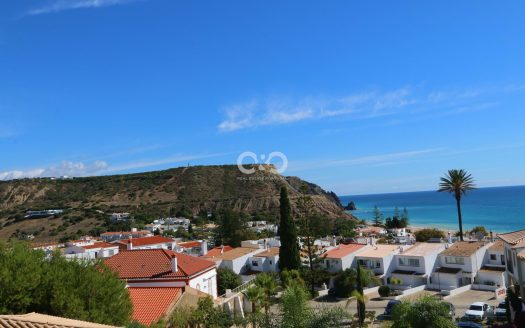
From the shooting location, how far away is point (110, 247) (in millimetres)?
65000

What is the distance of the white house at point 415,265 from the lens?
45781 mm

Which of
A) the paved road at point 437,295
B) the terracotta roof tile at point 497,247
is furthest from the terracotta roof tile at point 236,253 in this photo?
the terracotta roof tile at point 497,247

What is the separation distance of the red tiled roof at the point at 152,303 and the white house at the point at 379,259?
87.0 ft

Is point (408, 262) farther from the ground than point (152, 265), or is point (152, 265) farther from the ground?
point (152, 265)

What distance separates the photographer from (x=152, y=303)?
971 inches

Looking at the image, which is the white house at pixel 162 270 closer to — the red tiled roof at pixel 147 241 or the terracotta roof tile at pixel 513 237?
the terracotta roof tile at pixel 513 237

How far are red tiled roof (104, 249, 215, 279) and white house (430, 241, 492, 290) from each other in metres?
24.3

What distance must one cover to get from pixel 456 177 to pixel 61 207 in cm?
11165

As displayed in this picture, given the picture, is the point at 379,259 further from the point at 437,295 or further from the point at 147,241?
the point at 147,241

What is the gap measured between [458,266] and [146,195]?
4433 inches

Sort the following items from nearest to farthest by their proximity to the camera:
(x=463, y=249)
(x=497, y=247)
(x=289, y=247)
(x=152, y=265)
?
1. (x=152, y=265)
2. (x=497, y=247)
3. (x=463, y=249)
4. (x=289, y=247)

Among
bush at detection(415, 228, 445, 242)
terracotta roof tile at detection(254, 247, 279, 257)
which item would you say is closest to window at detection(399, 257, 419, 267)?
terracotta roof tile at detection(254, 247, 279, 257)

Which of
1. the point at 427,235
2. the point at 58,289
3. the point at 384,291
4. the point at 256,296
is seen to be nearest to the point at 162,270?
the point at 256,296

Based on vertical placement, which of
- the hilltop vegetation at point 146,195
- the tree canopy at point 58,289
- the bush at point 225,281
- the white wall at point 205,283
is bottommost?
the bush at point 225,281
